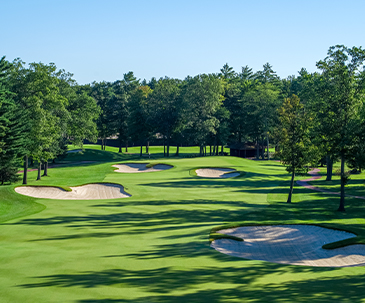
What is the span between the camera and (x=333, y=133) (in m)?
31.5

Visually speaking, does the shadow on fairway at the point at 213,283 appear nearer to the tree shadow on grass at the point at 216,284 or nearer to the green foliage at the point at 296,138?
the tree shadow on grass at the point at 216,284

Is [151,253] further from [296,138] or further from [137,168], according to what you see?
[137,168]

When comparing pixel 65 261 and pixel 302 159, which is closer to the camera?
pixel 65 261

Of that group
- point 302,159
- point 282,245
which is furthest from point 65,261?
point 302,159

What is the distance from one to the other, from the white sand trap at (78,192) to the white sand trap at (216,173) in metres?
18.4

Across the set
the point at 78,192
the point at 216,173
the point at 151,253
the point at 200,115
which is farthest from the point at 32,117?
the point at 200,115

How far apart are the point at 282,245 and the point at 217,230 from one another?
13.0 ft

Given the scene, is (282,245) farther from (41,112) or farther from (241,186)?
(41,112)

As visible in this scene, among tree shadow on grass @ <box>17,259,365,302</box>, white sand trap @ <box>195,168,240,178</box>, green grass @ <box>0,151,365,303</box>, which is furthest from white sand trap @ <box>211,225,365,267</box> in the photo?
white sand trap @ <box>195,168,240,178</box>

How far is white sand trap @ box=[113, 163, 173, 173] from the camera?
191 feet

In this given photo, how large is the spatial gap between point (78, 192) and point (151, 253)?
Result: 21.4 meters

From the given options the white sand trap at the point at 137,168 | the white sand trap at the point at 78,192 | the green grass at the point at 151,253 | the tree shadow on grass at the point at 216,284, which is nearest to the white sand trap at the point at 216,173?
the white sand trap at the point at 137,168

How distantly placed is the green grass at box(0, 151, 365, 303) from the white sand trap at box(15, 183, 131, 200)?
1728mm

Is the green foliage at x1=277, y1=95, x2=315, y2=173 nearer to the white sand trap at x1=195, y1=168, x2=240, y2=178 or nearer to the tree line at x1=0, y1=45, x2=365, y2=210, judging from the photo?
the tree line at x1=0, y1=45, x2=365, y2=210
